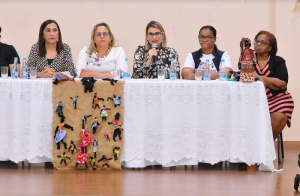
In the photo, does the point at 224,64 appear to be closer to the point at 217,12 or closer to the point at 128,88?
the point at 128,88

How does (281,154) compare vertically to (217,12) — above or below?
below

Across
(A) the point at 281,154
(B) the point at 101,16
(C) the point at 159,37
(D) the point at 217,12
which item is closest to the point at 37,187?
(C) the point at 159,37

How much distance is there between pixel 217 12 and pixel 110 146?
282 centimetres

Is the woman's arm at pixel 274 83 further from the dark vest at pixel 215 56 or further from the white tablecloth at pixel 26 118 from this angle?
the white tablecloth at pixel 26 118

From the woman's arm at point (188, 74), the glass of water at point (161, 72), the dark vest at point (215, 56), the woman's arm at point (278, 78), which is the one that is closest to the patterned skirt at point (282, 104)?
the woman's arm at point (278, 78)

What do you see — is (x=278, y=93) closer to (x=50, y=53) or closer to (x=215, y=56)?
(x=215, y=56)

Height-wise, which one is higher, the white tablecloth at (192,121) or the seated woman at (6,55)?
the seated woman at (6,55)

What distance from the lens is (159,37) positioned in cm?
519

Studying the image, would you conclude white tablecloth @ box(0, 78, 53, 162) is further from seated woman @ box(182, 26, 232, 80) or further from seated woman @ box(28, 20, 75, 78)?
seated woman @ box(182, 26, 232, 80)

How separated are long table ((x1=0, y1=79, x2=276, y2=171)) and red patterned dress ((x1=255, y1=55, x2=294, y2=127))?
2.57ft

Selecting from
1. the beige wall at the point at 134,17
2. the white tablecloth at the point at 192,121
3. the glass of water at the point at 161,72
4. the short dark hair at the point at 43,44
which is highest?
the beige wall at the point at 134,17

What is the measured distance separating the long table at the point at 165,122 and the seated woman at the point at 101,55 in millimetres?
1022

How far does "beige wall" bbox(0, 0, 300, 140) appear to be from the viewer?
6.24 m

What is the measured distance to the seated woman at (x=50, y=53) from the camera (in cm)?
509
